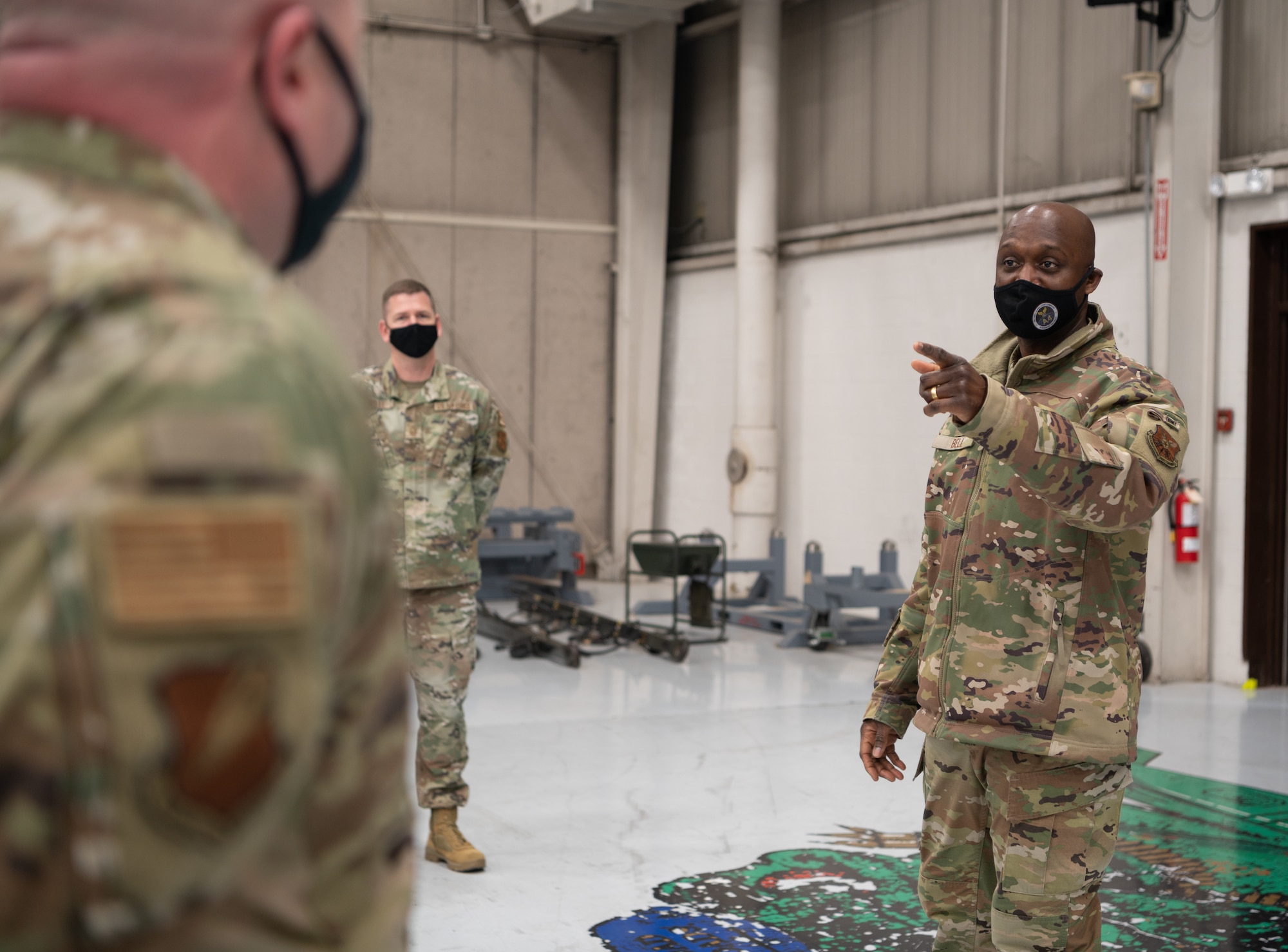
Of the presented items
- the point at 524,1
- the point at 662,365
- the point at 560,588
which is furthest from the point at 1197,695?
the point at 524,1

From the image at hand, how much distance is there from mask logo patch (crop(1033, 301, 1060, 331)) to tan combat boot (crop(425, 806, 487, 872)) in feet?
9.25

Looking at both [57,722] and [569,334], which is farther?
[569,334]

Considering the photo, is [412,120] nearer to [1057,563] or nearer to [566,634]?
[566,634]

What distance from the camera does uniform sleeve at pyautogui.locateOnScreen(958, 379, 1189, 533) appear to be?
2201mm

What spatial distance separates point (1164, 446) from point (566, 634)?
7.82 m

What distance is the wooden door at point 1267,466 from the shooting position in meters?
7.96

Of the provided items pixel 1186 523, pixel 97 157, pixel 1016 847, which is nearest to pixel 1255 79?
pixel 1186 523

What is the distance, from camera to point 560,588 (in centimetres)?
1102

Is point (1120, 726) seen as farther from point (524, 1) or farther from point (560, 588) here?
point (524, 1)

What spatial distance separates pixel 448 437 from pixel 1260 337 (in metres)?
5.81

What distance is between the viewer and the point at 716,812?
17.0 ft

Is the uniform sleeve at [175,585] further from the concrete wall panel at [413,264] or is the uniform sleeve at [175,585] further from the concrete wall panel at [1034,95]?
the concrete wall panel at [413,264]

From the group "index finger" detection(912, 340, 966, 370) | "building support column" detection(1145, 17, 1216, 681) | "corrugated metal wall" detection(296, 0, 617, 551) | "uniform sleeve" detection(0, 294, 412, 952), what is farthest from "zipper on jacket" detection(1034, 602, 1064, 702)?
"corrugated metal wall" detection(296, 0, 617, 551)

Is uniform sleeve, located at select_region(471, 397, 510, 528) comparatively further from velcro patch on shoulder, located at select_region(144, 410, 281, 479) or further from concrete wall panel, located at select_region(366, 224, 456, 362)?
concrete wall panel, located at select_region(366, 224, 456, 362)
